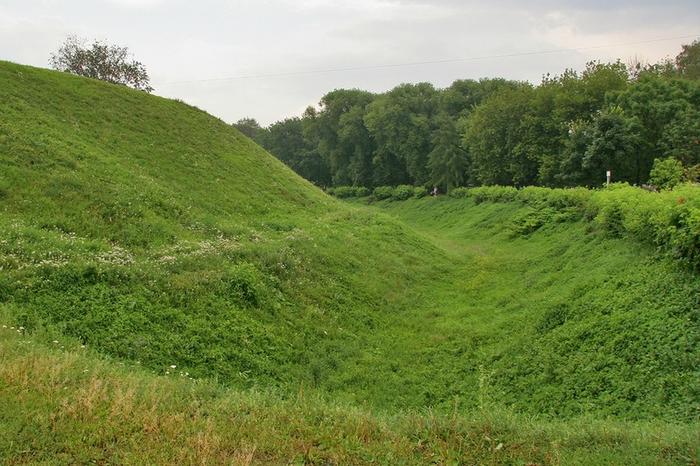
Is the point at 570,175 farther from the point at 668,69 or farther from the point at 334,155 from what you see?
the point at 334,155

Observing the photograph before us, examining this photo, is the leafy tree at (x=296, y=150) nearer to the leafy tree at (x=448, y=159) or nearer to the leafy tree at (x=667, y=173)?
the leafy tree at (x=448, y=159)

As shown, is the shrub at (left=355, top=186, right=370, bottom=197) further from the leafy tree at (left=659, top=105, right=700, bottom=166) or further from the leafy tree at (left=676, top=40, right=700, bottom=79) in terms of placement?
the leafy tree at (left=659, top=105, right=700, bottom=166)

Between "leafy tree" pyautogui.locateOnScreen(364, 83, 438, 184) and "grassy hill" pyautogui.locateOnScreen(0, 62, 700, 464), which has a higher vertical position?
"leafy tree" pyautogui.locateOnScreen(364, 83, 438, 184)

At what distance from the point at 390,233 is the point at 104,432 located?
18.2 m

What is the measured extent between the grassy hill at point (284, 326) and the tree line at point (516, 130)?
606 inches

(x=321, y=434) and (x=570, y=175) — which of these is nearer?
(x=321, y=434)

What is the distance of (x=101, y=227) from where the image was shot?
1241 cm

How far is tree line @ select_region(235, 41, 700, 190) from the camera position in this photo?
32438mm

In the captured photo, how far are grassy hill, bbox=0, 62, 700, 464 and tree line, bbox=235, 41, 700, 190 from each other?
15.4 meters

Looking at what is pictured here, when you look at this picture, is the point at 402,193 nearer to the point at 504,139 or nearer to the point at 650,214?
the point at 504,139

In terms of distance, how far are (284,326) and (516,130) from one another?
37.6 metres

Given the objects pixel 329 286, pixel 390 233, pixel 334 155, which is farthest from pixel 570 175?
pixel 334 155

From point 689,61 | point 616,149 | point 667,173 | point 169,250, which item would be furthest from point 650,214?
point 689,61

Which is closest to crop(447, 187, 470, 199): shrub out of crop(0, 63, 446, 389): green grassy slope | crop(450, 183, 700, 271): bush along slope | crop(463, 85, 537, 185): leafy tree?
crop(463, 85, 537, 185): leafy tree
